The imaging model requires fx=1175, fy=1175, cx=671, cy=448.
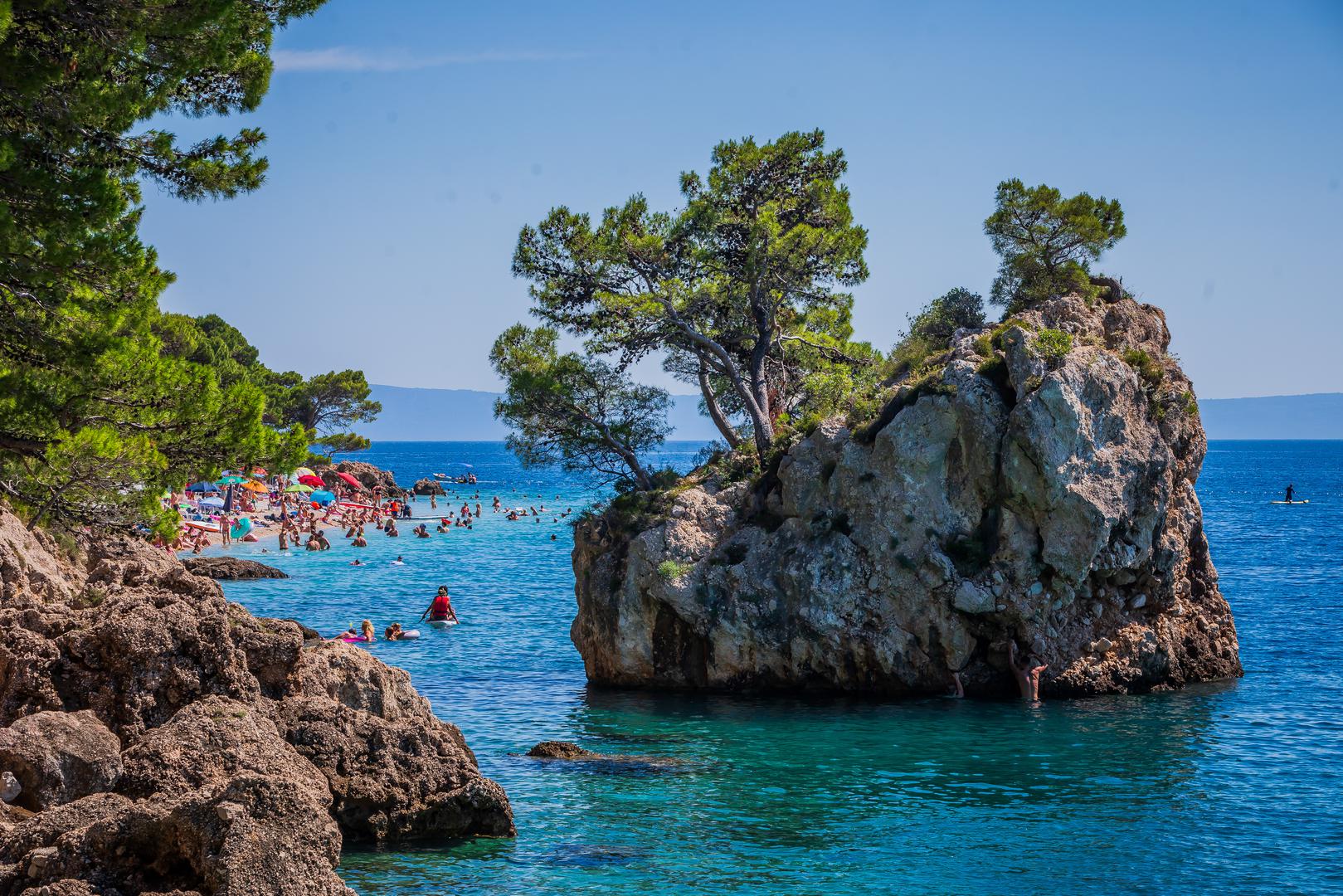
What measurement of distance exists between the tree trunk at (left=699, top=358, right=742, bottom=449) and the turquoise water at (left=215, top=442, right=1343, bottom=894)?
8463 millimetres

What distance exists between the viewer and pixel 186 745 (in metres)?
12.0

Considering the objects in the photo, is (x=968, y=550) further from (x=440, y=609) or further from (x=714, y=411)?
(x=440, y=609)

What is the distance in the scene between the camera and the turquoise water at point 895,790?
16.7 metres

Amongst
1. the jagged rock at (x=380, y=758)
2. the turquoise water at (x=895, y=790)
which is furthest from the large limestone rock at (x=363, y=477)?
the jagged rock at (x=380, y=758)

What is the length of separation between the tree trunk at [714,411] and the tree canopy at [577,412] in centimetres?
126

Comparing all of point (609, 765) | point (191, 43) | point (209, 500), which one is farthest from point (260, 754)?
point (209, 500)

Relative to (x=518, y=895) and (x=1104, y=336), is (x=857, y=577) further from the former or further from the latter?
(x=518, y=895)

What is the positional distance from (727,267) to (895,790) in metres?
18.5

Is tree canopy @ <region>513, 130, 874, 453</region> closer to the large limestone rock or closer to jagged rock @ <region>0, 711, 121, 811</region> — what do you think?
jagged rock @ <region>0, 711, 121, 811</region>

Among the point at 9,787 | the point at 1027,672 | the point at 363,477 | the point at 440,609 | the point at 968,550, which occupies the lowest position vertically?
the point at 440,609

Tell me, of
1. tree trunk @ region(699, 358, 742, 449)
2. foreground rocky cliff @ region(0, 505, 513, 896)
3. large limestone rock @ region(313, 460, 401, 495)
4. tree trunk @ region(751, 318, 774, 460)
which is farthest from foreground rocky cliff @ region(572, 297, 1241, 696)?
large limestone rock @ region(313, 460, 401, 495)

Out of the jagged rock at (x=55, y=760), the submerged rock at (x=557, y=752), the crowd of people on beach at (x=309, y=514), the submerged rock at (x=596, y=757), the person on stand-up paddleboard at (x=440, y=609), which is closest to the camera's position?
the jagged rock at (x=55, y=760)

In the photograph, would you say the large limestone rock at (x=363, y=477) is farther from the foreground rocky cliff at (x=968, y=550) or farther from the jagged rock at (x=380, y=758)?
the jagged rock at (x=380, y=758)

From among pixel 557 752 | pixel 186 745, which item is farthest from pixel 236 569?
pixel 186 745
